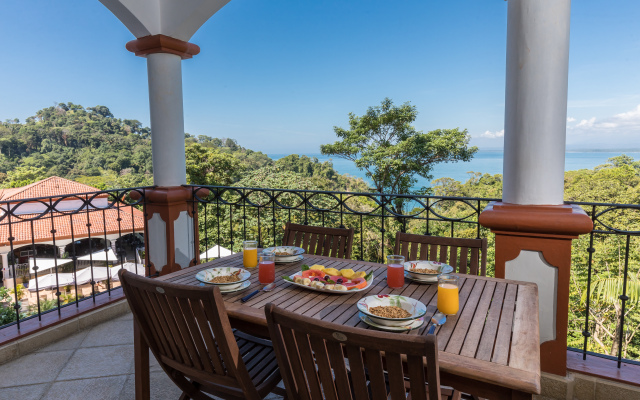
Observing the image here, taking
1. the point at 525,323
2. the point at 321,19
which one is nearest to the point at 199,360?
the point at 525,323

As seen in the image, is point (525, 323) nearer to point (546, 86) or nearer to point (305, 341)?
point (305, 341)

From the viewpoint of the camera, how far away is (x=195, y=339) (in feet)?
3.83

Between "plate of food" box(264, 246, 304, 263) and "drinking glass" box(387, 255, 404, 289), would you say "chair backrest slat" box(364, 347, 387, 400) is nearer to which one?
"drinking glass" box(387, 255, 404, 289)

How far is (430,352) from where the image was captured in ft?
2.33

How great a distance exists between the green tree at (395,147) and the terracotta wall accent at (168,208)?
12308 mm

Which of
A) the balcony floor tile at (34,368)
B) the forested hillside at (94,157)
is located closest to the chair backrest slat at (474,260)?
the balcony floor tile at (34,368)

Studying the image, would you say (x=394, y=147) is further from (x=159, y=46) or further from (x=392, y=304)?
(x=392, y=304)

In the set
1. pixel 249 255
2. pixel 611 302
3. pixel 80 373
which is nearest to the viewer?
pixel 249 255

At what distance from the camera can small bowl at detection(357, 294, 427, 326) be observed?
106 cm

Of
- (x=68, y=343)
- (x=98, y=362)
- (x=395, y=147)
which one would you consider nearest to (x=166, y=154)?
(x=68, y=343)

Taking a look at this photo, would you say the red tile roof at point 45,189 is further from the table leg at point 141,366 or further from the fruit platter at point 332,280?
the fruit platter at point 332,280

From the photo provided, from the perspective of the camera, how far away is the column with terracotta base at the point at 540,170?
6.09 ft

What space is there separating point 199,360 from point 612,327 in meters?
13.0

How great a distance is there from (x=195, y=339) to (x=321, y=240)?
1132mm
